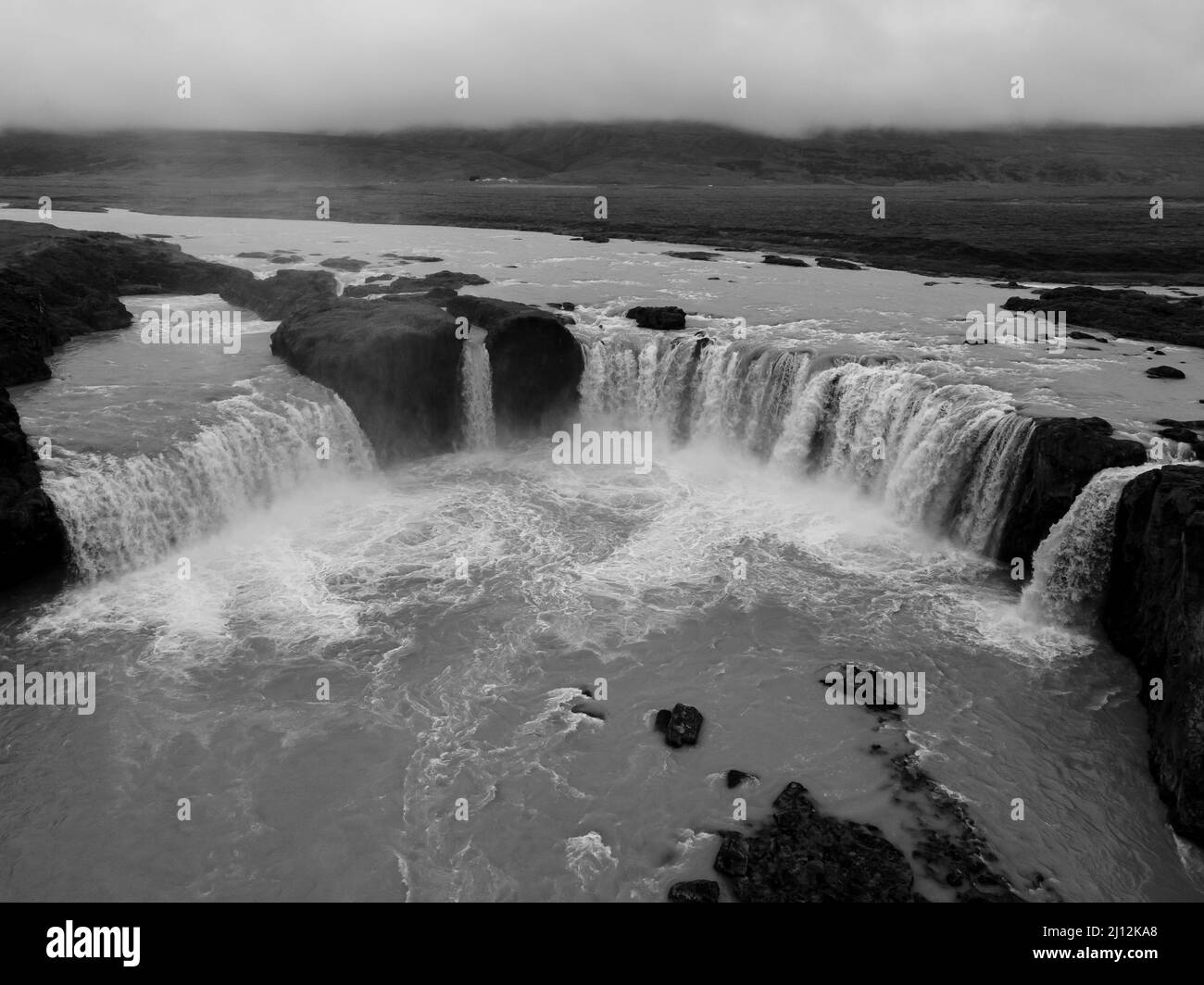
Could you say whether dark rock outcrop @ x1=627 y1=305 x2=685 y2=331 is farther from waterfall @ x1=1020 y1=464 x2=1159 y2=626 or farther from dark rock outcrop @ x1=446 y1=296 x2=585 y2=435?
waterfall @ x1=1020 y1=464 x2=1159 y2=626

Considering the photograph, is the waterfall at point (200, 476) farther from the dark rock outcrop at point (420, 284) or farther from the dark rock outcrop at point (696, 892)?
the dark rock outcrop at point (696, 892)

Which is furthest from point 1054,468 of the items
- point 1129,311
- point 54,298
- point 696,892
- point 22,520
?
point 54,298

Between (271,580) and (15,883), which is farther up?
(271,580)

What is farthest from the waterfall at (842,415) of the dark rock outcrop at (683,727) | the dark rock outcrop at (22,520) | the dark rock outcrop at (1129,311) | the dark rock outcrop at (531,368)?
the dark rock outcrop at (22,520)

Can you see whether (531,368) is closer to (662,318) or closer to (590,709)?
(662,318)
